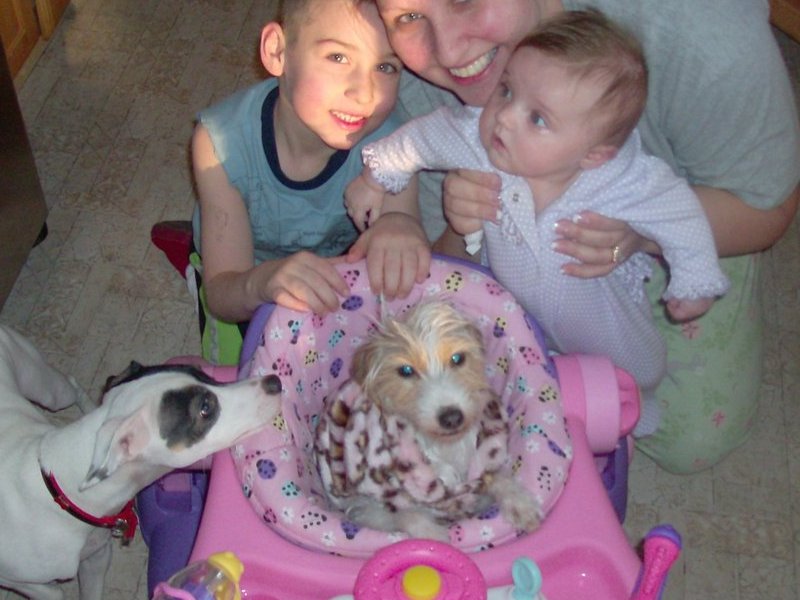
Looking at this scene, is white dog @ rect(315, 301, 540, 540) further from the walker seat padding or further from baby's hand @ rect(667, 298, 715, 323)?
baby's hand @ rect(667, 298, 715, 323)

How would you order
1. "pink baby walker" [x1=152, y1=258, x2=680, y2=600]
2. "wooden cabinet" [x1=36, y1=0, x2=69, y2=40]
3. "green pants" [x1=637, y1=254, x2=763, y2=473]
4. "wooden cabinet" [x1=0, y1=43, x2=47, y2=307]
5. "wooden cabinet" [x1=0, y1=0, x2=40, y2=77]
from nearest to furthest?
"pink baby walker" [x1=152, y1=258, x2=680, y2=600] → "green pants" [x1=637, y1=254, x2=763, y2=473] → "wooden cabinet" [x1=0, y1=43, x2=47, y2=307] → "wooden cabinet" [x1=0, y1=0, x2=40, y2=77] → "wooden cabinet" [x1=36, y1=0, x2=69, y2=40]

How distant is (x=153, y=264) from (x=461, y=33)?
151 cm

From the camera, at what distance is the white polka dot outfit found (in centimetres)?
178

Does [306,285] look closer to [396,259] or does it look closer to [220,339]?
[396,259]

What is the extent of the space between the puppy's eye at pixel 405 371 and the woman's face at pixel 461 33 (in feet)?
1.70

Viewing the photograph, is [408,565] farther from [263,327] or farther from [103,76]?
[103,76]

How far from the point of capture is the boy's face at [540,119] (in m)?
1.63

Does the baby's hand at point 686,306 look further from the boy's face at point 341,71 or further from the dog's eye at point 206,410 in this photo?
the dog's eye at point 206,410

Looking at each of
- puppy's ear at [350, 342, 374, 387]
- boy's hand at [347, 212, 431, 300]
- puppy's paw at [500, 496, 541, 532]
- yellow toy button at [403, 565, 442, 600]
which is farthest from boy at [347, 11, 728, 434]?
yellow toy button at [403, 565, 442, 600]

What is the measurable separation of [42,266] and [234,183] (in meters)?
1.06

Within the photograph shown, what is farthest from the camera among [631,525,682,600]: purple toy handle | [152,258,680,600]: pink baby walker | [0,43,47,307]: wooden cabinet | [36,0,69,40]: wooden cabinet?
[36,0,69,40]: wooden cabinet

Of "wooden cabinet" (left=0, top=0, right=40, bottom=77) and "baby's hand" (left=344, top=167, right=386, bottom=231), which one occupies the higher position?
"baby's hand" (left=344, top=167, right=386, bottom=231)

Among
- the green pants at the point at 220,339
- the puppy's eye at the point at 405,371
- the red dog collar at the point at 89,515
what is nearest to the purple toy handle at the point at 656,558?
the puppy's eye at the point at 405,371

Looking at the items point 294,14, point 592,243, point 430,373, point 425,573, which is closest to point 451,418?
point 430,373
